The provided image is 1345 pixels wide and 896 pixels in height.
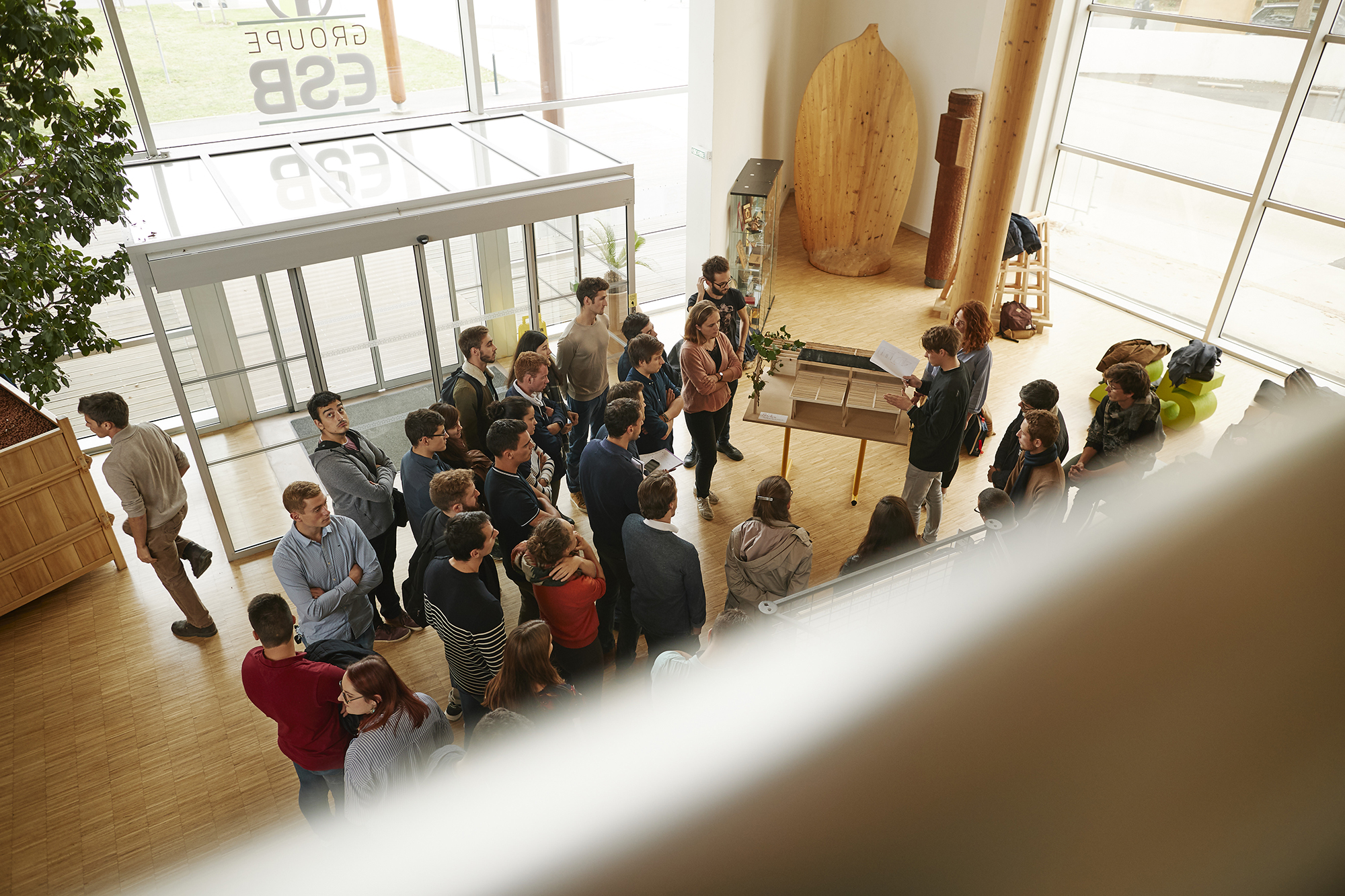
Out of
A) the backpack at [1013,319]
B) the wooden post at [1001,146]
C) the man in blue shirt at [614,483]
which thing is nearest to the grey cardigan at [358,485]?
the man in blue shirt at [614,483]

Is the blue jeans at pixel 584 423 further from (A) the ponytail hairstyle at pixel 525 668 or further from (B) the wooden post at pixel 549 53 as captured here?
(B) the wooden post at pixel 549 53

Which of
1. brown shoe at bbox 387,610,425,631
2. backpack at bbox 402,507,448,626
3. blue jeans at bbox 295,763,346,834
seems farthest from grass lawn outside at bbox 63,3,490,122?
blue jeans at bbox 295,763,346,834

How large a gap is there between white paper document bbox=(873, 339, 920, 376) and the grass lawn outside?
5313 mm

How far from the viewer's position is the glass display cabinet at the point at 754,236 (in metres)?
8.74

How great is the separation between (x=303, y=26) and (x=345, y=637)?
588 cm

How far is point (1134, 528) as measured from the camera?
12.0 inches

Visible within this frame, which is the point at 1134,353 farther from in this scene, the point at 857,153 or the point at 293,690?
the point at 293,690

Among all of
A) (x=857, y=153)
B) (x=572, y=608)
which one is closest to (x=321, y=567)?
(x=572, y=608)

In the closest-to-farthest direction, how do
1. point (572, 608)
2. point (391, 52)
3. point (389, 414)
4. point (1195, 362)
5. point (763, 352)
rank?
point (572, 608)
point (763, 352)
point (389, 414)
point (1195, 362)
point (391, 52)

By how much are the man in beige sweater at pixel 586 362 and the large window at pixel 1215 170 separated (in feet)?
22.1

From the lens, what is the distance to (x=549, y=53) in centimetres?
855

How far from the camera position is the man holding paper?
490cm

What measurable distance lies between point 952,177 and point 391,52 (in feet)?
19.3

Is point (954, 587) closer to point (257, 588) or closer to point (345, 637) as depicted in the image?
point (345, 637)
